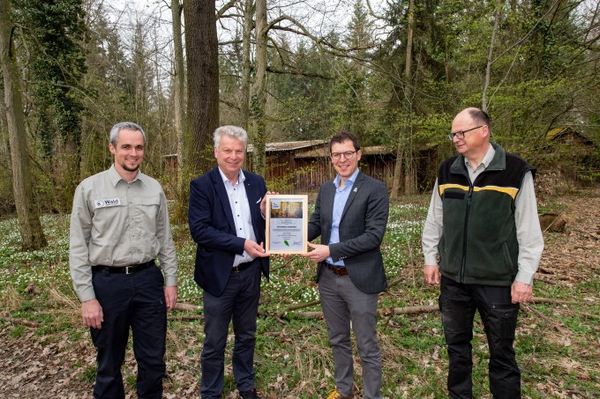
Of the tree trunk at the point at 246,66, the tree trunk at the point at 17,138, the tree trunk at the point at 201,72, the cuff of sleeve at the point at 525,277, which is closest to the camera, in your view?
the cuff of sleeve at the point at 525,277

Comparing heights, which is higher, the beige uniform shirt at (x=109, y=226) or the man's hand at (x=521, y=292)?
the beige uniform shirt at (x=109, y=226)

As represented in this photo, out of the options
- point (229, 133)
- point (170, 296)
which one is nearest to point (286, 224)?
point (229, 133)

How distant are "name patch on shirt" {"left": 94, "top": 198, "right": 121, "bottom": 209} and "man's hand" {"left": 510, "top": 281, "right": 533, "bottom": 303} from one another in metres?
3.08

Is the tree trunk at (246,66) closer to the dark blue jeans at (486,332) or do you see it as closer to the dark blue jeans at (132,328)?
the dark blue jeans at (132,328)

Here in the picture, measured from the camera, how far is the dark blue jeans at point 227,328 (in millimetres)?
3172

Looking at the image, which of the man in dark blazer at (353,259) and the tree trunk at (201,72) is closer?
the man in dark blazer at (353,259)

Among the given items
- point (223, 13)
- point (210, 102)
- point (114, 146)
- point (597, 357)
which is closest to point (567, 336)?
point (597, 357)

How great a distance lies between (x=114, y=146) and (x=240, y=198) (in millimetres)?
1092

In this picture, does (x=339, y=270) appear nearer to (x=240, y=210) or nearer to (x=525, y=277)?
(x=240, y=210)

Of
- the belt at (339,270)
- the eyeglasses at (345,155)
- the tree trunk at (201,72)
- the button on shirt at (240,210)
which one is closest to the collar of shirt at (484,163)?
the eyeglasses at (345,155)

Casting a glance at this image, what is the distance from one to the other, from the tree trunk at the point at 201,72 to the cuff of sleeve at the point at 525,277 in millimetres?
6012

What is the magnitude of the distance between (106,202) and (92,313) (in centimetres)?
84

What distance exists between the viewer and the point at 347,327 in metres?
3.24

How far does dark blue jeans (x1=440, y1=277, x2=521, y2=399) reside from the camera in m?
2.81
